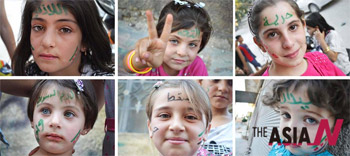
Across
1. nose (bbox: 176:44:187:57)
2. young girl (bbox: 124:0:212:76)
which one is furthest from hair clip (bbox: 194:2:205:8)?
nose (bbox: 176:44:187:57)

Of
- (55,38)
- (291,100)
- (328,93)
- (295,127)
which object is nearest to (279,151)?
(295,127)

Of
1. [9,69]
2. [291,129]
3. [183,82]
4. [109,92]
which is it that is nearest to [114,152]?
[109,92]

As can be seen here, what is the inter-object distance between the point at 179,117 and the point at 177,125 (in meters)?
0.04

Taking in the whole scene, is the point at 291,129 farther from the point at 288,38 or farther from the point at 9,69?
the point at 9,69

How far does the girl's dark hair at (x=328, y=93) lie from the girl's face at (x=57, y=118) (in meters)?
1.04

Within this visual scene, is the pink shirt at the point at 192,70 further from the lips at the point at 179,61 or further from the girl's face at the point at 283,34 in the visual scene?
the girl's face at the point at 283,34

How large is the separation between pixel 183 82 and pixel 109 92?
0.38 metres

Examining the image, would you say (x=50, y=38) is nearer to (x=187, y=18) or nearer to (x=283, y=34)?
(x=187, y=18)

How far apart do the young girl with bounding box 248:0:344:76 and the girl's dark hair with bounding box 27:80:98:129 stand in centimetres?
88

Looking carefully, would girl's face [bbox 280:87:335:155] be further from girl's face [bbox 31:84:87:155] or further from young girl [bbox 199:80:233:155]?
girl's face [bbox 31:84:87:155]

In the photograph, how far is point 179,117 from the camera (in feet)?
7.26

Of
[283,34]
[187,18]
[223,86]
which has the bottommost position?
[223,86]

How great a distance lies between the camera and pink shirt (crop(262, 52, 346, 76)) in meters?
2.25

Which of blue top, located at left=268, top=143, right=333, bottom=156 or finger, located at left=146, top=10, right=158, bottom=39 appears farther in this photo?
blue top, located at left=268, top=143, right=333, bottom=156
